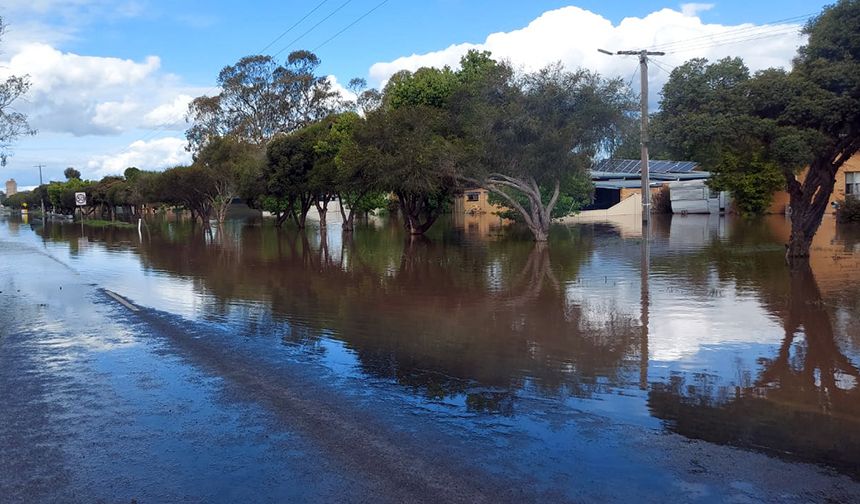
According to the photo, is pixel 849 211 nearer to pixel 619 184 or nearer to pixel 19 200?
pixel 619 184

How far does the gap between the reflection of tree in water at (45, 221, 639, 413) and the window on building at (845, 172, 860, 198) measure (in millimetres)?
30255

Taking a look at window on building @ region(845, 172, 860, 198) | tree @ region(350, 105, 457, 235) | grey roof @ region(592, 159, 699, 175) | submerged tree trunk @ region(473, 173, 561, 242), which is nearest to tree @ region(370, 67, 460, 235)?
tree @ region(350, 105, 457, 235)

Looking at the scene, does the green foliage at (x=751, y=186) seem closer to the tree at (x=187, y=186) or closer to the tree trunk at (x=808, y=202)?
the tree trunk at (x=808, y=202)

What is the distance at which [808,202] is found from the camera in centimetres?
1872

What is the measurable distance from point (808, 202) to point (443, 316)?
1202cm

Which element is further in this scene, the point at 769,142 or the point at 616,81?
the point at 616,81

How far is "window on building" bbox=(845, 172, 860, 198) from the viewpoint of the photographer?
46.1 meters

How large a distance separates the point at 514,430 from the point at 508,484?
3.84 ft

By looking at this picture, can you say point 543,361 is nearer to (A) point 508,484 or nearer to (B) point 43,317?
(A) point 508,484

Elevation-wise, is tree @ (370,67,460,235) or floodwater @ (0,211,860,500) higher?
tree @ (370,67,460,235)

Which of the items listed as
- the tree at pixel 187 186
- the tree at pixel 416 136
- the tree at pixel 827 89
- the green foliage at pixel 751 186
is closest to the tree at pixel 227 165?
the tree at pixel 187 186

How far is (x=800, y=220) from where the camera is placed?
19.2 m

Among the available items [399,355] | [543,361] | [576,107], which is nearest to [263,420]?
[399,355]

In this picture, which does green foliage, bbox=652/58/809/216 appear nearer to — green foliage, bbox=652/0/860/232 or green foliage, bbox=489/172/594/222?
green foliage, bbox=652/0/860/232
